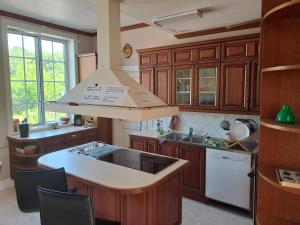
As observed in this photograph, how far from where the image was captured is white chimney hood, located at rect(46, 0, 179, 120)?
2.01m

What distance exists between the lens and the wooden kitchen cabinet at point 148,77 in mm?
3847

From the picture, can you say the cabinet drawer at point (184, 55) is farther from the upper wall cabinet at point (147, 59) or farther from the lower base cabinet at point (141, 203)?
the lower base cabinet at point (141, 203)

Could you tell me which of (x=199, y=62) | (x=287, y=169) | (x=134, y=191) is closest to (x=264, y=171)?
(x=287, y=169)

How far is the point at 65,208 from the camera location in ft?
5.14

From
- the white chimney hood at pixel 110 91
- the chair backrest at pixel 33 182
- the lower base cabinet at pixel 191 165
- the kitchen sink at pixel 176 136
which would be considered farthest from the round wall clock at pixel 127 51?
the chair backrest at pixel 33 182

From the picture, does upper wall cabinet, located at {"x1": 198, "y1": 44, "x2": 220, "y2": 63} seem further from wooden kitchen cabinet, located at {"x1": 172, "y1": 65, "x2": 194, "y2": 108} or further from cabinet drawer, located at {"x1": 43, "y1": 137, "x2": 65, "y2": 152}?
cabinet drawer, located at {"x1": 43, "y1": 137, "x2": 65, "y2": 152}

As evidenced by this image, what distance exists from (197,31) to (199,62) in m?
0.61

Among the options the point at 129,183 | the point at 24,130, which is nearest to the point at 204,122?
the point at 129,183

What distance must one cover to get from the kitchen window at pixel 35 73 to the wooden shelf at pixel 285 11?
3942mm

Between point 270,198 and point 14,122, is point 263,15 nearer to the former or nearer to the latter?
point 270,198

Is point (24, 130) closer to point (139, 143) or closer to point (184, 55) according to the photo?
point (139, 143)

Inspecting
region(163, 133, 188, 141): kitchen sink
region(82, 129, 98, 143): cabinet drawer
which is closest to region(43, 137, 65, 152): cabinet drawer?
region(82, 129, 98, 143): cabinet drawer

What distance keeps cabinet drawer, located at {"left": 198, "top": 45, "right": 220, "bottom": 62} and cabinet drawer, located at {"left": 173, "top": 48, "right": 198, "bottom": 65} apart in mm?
85

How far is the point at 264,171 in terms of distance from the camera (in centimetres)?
146
